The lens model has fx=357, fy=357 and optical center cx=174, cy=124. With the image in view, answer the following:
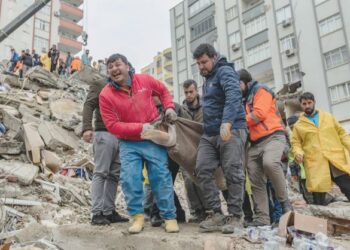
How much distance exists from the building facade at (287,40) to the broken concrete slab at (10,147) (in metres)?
17.5

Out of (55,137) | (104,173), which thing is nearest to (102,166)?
(104,173)

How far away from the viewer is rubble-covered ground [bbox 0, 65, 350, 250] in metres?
2.96

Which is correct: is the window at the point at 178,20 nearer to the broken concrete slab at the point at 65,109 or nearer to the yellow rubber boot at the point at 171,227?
the broken concrete slab at the point at 65,109

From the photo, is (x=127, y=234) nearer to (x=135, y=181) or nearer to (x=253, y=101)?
(x=135, y=181)

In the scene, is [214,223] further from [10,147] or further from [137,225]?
[10,147]

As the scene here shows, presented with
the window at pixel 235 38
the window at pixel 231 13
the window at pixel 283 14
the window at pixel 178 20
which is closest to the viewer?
the window at pixel 283 14

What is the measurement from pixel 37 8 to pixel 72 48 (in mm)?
38366

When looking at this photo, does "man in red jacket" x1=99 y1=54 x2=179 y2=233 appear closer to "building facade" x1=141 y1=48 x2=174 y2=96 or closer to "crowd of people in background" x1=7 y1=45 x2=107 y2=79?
"crowd of people in background" x1=7 y1=45 x2=107 y2=79

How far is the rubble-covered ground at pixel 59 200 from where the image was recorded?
2.96 metres

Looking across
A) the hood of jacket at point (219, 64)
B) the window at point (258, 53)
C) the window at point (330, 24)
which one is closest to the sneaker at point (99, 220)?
the hood of jacket at point (219, 64)

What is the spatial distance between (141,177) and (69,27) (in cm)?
4574

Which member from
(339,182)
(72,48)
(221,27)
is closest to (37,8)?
(339,182)

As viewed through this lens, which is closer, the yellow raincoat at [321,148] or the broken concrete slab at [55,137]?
the yellow raincoat at [321,148]

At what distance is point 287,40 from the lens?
78.9 feet
